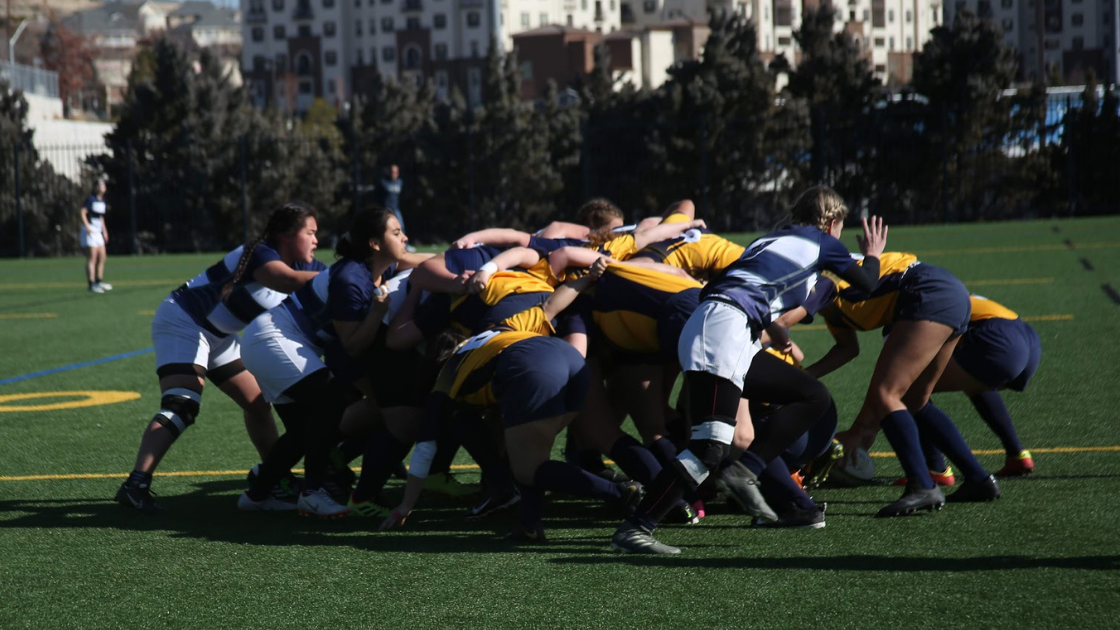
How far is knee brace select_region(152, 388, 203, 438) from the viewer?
6.08 meters

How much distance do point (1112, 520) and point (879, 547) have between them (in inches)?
40.3

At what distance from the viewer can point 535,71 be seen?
94.5 meters

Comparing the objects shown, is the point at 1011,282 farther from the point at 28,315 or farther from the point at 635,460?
the point at 28,315

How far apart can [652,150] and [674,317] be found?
21.8 meters

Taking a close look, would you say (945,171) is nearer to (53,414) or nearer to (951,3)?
(53,414)

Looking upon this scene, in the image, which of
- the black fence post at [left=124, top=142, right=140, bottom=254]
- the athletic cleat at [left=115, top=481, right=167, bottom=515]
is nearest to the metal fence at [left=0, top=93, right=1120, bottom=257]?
the black fence post at [left=124, top=142, right=140, bottom=254]

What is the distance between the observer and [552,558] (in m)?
4.78

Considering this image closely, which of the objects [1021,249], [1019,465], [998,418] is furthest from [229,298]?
[1021,249]

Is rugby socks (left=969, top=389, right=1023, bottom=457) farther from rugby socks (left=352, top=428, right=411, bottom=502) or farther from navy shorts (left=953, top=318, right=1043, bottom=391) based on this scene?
rugby socks (left=352, top=428, right=411, bottom=502)

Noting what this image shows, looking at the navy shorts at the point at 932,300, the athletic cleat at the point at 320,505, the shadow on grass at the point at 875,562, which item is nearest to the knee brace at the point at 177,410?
the athletic cleat at the point at 320,505

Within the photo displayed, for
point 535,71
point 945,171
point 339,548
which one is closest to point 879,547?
point 339,548

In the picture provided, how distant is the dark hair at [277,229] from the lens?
6215 millimetres

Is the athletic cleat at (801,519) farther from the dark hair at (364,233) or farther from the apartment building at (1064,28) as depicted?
the apartment building at (1064,28)

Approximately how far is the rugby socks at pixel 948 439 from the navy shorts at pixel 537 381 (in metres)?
1.66
